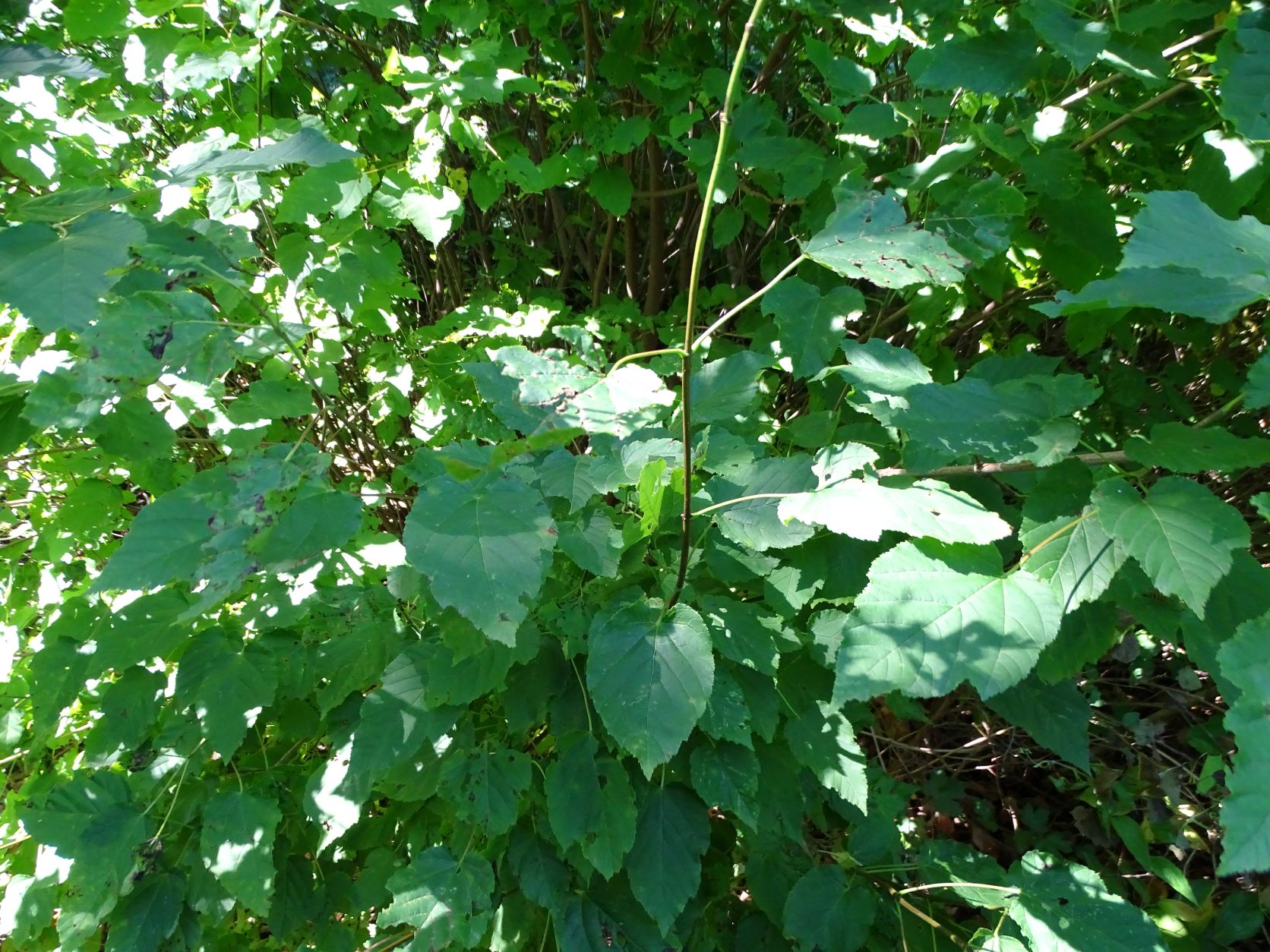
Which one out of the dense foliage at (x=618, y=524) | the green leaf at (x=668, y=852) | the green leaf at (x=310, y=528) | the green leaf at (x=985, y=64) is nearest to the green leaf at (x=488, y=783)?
the dense foliage at (x=618, y=524)

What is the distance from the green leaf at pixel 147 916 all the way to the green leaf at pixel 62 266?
1076 mm

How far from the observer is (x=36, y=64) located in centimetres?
116

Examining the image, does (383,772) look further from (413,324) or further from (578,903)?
(413,324)

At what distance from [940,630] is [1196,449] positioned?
40 cm

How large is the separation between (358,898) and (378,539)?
72 cm

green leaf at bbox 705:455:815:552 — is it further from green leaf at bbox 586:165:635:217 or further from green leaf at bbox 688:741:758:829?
green leaf at bbox 586:165:635:217

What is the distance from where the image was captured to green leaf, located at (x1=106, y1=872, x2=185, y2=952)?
4.39ft

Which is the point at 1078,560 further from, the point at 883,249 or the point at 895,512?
the point at 883,249

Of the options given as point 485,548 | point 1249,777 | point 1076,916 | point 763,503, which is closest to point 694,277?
point 485,548

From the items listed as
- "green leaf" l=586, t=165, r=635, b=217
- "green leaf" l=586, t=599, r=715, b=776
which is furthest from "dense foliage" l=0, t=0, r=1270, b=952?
"green leaf" l=586, t=165, r=635, b=217

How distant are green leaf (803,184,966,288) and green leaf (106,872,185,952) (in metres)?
1.54

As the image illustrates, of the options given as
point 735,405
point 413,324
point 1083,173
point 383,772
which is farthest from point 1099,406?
point 413,324

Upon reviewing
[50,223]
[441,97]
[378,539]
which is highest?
[50,223]

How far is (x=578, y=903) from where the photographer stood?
1.36 m
